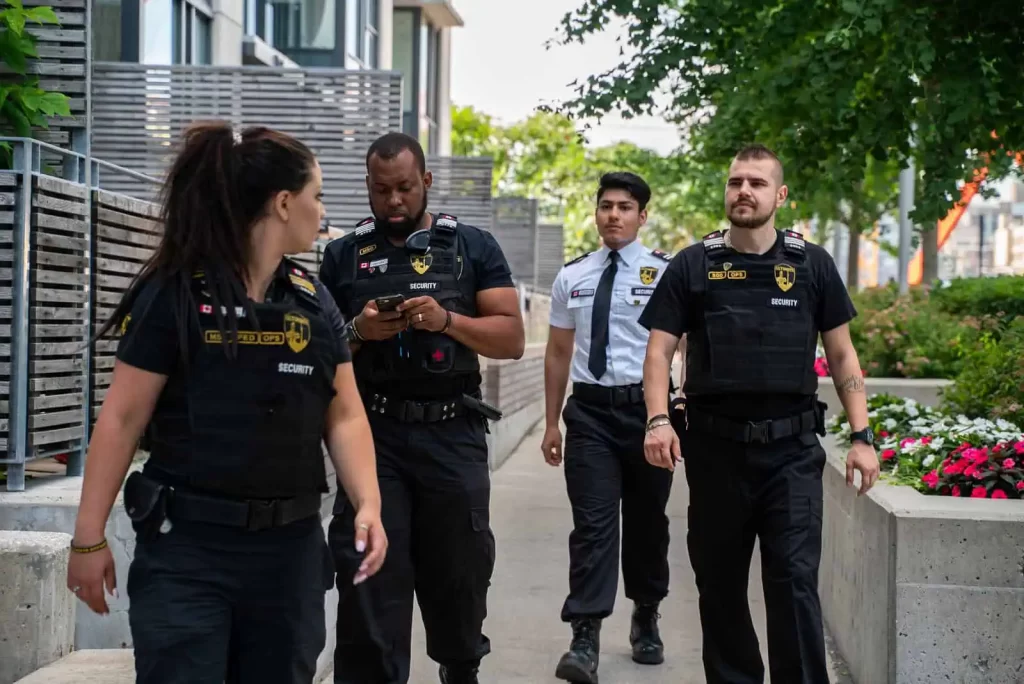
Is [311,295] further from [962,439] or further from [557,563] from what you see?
[557,563]

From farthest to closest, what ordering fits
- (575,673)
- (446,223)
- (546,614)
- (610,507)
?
(546,614) < (610,507) < (575,673) < (446,223)

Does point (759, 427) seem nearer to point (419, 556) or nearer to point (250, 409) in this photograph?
point (419, 556)

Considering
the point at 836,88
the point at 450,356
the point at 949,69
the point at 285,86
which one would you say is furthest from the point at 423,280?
the point at 285,86

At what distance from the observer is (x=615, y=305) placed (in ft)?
22.5

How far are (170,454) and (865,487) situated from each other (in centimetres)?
256

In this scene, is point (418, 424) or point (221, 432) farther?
point (418, 424)

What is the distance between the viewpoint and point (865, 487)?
498 cm

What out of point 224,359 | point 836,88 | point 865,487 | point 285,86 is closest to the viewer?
point 224,359

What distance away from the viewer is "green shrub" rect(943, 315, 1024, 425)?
24.7ft

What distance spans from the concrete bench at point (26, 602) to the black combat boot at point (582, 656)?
2217 millimetres

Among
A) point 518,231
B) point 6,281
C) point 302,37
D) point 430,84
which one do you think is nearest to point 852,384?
point 6,281

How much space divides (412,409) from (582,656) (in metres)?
1.88

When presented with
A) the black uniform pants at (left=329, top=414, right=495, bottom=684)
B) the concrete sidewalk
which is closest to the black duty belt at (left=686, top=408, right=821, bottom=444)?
the black uniform pants at (left=329, top=414, right=495, bottom=684)

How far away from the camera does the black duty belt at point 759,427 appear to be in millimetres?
5168
